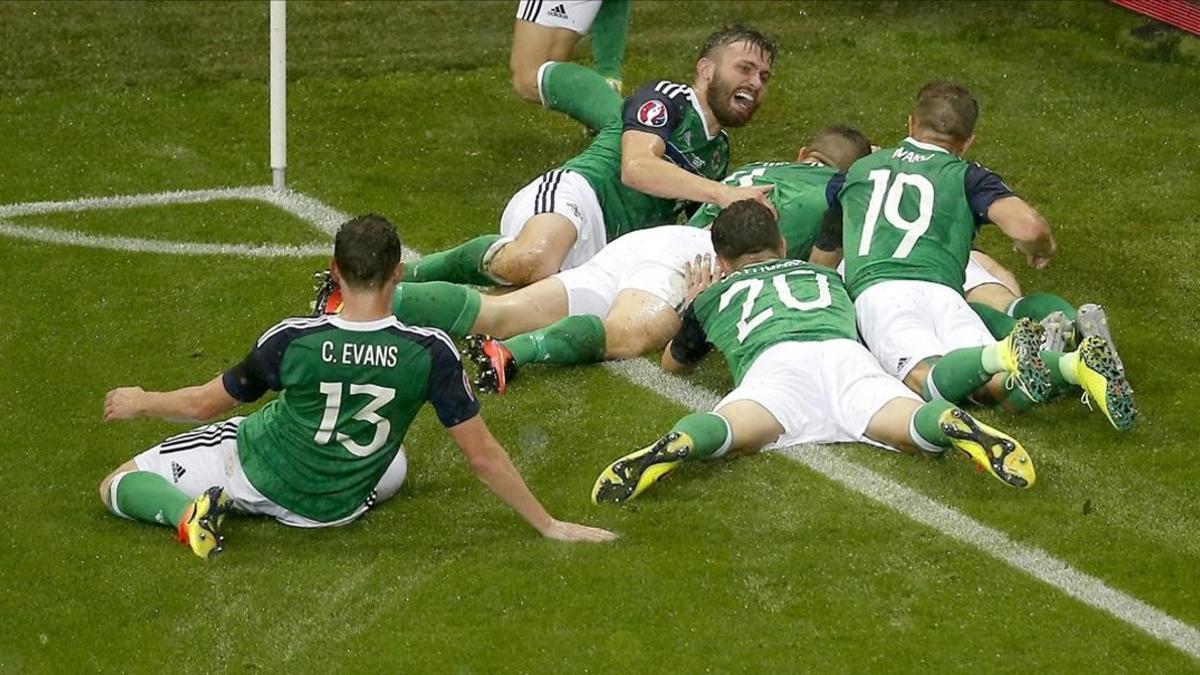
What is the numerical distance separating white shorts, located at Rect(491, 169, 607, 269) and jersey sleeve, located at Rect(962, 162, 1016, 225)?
1.93 m

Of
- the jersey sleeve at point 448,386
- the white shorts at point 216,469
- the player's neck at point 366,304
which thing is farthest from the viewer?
the white shorts at point 216,469

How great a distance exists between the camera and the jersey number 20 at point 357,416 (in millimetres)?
6816

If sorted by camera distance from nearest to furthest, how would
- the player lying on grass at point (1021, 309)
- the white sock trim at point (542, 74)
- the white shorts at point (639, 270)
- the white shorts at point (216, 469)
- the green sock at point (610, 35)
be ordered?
the white shorts at point (216, 469), the player lying on grass at point (1021, 309), the white shorts at point (639, 270), the white sock trim at point (542, 74), the green sock at point (610, 35)

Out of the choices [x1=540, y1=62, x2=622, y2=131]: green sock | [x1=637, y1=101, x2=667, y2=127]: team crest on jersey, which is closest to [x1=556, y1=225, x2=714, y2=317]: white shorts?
[x1=637, y1=101, x2=667, y2=127]: team crest on jersey

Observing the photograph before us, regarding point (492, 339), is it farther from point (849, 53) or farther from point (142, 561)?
point (849, 53)

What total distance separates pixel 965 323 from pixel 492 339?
6.49 feet

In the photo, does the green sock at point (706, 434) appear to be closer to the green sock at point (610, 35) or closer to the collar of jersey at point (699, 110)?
the collar of jersey at point (699, 110)

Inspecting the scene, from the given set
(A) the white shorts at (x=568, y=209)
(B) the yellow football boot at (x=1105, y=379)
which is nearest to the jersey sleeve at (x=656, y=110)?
(A) the white shorts at (x=568, y=209)

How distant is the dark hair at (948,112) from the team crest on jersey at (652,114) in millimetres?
1368

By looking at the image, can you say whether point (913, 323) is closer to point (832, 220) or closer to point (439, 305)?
point (832, 220)

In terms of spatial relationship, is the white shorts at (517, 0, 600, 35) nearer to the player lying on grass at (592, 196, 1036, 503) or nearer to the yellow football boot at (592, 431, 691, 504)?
the player lying on grass at (592, 196, 1036, 503)

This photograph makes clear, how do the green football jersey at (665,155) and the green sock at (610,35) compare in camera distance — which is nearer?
the green football jersey at (665,155)

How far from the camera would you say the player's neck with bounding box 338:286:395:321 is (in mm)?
6703

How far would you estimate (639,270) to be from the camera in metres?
8.88
